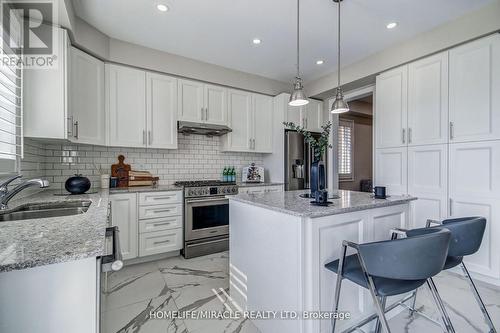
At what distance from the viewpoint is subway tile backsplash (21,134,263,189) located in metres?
2.65

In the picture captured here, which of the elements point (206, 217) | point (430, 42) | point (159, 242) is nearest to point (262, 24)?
point (430, 42)

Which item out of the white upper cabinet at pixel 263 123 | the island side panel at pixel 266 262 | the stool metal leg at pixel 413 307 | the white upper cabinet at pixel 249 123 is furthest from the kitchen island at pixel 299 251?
the white upper cabinet at pixel 263 123

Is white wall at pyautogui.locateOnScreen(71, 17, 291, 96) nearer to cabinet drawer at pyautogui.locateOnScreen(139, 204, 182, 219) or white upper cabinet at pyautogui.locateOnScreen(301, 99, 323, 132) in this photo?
white upper cabinet at pyautogui.locateOnScreen(301, 99, 323, 132)

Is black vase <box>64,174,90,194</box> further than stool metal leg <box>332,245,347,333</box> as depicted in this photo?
Yes

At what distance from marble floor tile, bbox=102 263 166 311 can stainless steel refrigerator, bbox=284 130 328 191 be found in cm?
231

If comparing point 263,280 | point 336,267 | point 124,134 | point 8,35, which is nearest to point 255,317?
point 263,280

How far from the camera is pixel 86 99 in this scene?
264 centimetres

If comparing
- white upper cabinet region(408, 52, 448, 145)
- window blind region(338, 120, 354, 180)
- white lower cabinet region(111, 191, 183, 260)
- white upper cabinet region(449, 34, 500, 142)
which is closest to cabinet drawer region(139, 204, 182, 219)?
white lower cabinet region(111, 191, 183, 260)

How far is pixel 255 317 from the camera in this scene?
174 cm

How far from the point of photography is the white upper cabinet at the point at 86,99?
8.07 feet

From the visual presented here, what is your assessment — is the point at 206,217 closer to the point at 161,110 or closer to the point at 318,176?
the point at 161,110

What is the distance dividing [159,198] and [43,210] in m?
1.29

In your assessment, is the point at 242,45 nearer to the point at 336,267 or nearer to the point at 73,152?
the point at 73,152

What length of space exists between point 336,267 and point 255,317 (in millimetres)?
786
